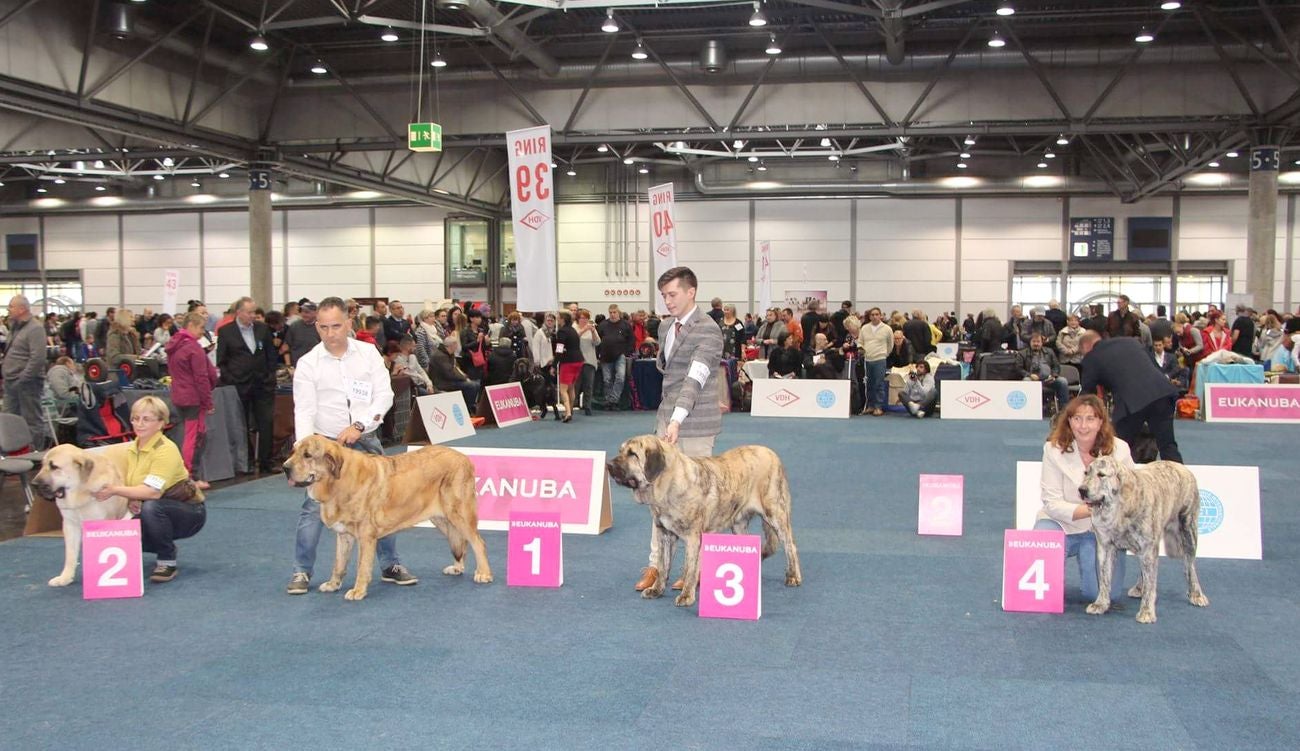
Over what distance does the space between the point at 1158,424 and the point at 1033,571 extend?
2036 mm

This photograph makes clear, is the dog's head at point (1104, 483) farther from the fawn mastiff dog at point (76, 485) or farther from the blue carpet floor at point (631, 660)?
the fawn mastiff dog at point (76, 485)

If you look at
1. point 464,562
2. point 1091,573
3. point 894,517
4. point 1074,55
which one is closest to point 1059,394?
point 1074,55

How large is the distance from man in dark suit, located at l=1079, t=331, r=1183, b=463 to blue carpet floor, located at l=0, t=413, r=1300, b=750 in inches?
36.7

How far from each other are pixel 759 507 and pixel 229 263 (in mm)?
30305

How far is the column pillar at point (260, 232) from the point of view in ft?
66.5

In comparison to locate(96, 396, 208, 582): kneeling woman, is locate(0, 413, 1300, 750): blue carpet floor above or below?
below

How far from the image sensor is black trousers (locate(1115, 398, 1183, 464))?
6.46 meters

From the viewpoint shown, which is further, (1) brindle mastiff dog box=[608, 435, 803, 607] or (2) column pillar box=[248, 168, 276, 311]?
(2) column pillar box=[248, 168, 276, 311]

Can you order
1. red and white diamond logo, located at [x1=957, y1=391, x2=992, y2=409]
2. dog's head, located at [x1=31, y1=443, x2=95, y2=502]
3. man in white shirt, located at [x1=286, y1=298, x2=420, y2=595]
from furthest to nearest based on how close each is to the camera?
1. red and white diamond logo, located at [x1=957, y1=391, x2=992, y2=409]
2. man in white shirt, located at [x1=286, y1=298, x2=420, y2=595]
3. dog's head, located at [x1=31, y1=443, x2=95, y2=502]

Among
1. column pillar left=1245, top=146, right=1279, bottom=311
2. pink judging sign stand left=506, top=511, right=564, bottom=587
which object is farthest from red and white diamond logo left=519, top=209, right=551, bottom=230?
column pillar left=1245, top=146, right=1279, bottom=311

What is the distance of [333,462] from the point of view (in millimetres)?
5078

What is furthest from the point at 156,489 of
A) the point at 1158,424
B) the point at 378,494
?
the point at 1158,424

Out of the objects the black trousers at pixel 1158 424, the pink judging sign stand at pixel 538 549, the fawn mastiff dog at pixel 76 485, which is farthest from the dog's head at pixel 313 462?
the black trousers at pixel 1158 424

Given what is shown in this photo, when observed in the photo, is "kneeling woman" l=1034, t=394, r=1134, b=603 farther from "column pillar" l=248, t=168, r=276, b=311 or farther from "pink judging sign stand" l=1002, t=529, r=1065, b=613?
"column pillar" l=248, t=168, r=276, b=311
